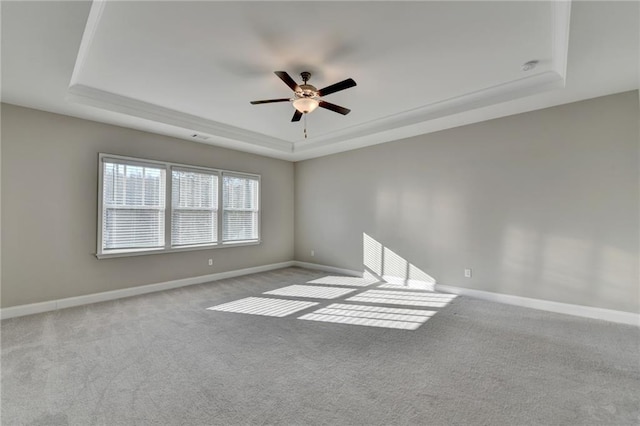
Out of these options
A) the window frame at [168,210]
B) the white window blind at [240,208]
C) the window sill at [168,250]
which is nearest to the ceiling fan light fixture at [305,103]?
the window frame at [168,210]

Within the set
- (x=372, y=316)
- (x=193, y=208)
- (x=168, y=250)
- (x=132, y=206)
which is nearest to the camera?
(x=372, y=316)

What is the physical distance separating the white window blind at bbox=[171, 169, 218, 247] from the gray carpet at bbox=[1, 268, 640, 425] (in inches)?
73.3

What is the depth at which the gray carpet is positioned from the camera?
185 centimetres

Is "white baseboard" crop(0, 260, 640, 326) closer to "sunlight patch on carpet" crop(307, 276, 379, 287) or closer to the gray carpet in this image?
the gray carpet

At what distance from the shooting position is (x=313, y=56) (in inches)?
113

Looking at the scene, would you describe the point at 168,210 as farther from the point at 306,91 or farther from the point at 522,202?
the point at 522,202

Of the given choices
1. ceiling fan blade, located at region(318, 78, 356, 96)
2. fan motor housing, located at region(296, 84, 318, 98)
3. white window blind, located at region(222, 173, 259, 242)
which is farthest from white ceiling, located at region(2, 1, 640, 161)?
white window blind, located at region(222, 173, 259, 242)

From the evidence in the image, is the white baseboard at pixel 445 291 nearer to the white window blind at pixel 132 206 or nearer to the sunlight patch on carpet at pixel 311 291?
the white window blind at pixel 132 206

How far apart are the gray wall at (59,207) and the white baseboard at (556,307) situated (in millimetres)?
5087

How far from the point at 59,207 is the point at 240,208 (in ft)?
9.59

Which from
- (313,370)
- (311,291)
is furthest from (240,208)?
(313,370)

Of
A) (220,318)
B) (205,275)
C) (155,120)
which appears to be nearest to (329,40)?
(155,120)

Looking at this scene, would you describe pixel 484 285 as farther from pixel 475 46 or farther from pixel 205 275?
pixel 205 275

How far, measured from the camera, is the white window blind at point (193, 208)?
509 centimetres
